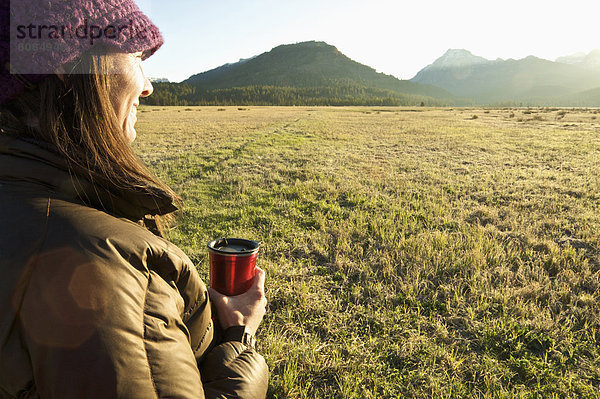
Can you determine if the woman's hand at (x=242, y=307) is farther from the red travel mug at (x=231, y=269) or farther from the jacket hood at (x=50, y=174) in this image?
the jacket hood at (x=50, y=174)

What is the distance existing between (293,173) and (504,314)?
7.34m

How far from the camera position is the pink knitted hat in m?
0.99

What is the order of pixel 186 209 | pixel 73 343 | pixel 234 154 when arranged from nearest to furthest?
pixel 73 343, pixel 186 209, pixel 234 154

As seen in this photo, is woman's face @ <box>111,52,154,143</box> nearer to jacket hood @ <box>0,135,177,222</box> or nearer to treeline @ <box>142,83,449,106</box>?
jacket hood @ <box>0,135,177,222</box>

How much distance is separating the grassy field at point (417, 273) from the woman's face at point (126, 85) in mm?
2445

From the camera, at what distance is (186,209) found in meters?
7.13

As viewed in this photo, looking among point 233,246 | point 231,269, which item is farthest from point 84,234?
point 233,246

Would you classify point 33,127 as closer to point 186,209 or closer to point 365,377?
point 365,377

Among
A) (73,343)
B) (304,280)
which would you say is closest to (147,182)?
(73,343)

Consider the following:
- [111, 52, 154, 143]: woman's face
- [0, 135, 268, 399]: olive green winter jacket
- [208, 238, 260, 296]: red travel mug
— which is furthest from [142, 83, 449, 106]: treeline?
[0, 135, 268, 399]: olive green winter jacket

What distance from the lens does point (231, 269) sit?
1923mm

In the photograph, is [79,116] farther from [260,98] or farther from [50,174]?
[260,98]

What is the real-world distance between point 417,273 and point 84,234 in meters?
4.20

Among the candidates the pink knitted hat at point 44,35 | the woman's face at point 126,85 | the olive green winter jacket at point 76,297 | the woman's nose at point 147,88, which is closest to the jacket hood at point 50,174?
the olive green winter jacket at point 76,297
